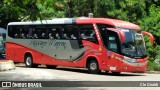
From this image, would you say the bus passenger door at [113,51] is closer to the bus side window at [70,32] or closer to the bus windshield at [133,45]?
the bus windshield at [133,45]

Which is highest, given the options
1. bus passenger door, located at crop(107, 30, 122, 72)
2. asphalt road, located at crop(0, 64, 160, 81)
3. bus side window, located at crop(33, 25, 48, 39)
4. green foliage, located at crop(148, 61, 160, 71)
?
bus side window, located at crop(33, 25, 48, 39)

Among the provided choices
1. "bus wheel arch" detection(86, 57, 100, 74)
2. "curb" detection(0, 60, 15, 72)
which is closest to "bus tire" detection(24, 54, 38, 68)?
"curb" detection(0, 60, 15, 72)

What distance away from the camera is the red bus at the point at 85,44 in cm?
2198

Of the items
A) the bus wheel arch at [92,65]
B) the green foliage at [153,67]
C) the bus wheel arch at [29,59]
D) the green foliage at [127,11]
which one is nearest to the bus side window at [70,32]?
the bus wheel arch at [92,65]

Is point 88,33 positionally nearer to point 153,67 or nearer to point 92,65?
point 92,65

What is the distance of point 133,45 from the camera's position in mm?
22172

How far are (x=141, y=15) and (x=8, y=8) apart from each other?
70.4ft

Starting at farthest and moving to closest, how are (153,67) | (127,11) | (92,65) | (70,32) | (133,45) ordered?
(127,11)
(153,67)
(70,32)
(92,65)
(133,45)

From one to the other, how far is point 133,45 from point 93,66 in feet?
8.87

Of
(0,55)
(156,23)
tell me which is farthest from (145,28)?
(0,55)

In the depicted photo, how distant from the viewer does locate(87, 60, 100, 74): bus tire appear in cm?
2312

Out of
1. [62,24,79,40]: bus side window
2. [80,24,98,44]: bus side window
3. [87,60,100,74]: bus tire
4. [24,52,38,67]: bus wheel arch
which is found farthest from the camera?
[24,52,38,67]: bus wheel arch

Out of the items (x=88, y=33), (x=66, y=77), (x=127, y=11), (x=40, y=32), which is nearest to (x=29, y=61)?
(x=40, y=32)

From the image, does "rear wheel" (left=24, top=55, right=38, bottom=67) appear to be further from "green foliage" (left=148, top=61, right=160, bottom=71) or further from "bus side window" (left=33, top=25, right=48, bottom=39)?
"green foliage" (left=148, top=61, right=160, bottom=71)
